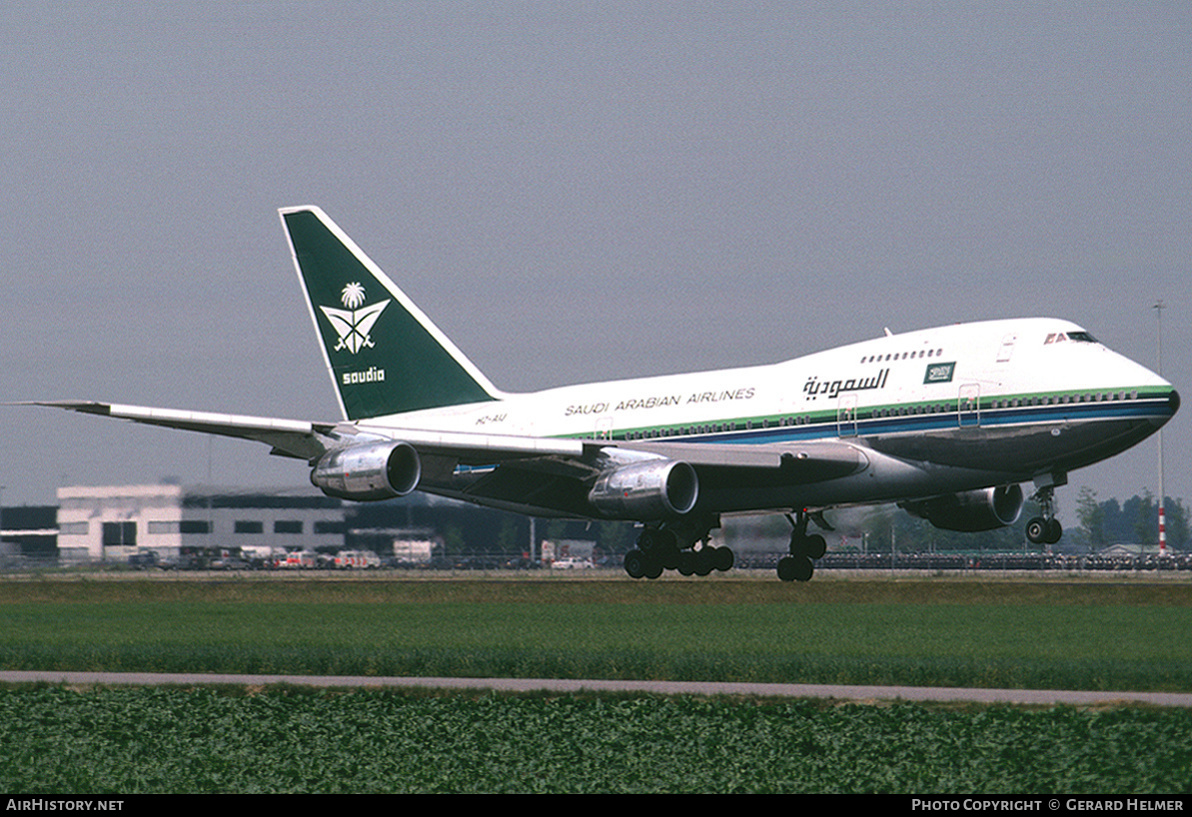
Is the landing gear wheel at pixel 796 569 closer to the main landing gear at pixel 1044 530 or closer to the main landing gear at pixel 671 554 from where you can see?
the main landing gear at pixel 671 554

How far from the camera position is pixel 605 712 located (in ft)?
61.9

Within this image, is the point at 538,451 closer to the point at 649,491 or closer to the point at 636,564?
the point at 649,491

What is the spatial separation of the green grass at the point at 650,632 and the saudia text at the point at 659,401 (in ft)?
18.7

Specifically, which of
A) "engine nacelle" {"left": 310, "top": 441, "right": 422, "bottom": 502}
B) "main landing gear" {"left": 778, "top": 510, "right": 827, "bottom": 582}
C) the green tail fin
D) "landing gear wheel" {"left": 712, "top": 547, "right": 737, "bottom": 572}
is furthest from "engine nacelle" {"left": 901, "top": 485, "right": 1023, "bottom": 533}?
the green tail fin

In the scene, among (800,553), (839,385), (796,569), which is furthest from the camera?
(796,569)

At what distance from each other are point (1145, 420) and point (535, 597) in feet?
59.1

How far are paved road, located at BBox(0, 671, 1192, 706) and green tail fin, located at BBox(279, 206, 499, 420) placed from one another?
30039mm

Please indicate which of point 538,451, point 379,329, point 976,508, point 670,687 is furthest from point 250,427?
point 670,687

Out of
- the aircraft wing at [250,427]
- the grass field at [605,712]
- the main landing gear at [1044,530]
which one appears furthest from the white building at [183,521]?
the main landing gear at [1044,530]

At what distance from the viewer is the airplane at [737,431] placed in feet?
130

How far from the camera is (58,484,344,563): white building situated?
7838 centimetres

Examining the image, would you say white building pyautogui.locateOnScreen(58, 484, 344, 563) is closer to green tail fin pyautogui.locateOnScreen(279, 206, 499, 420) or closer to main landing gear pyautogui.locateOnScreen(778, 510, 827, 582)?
green tail fin pyautogui.locateOnScreen(279, 206, 499, 420)

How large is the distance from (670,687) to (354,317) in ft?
117
